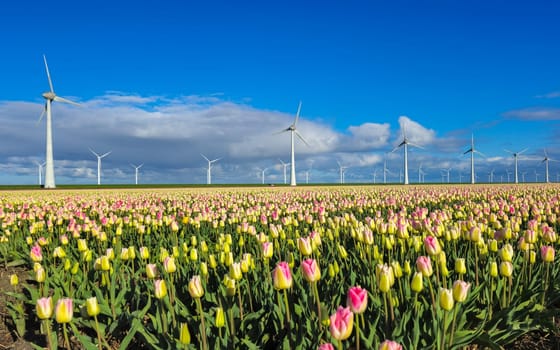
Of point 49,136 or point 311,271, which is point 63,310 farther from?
point 49,136

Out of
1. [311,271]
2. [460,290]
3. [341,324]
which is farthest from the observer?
[311,271]

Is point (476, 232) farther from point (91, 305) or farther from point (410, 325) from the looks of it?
point (91, 305)

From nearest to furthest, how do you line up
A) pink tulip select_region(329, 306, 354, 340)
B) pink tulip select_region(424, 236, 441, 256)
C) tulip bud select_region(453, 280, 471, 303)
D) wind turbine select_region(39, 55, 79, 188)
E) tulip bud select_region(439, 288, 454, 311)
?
pink tulip select_region(329, 306, 354, 340)
tulip bud select_region(439, 288, 454, 311)
tulip bud select_region(453, 280, 471, 303)
pink tulip select_region(424, 236, 441, 256)
wind turbine select_region(39, 55, 79, 188)

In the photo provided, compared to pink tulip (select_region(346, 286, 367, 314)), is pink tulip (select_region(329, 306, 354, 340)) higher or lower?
lower

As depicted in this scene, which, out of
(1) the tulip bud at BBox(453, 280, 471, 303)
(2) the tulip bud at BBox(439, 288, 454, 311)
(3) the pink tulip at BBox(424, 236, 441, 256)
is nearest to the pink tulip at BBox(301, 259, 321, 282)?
(2) the tulip bud at BBox(439, 288, 454, 311)

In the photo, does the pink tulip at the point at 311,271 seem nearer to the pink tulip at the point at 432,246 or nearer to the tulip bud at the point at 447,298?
the tulip bud at the point at 447,298

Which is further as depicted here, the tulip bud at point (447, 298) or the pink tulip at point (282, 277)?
the pink tulip at point (282, 277)

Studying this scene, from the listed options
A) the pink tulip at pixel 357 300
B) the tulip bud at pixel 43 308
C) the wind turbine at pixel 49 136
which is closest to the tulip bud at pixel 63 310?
the tulip bud at pixel 43 308

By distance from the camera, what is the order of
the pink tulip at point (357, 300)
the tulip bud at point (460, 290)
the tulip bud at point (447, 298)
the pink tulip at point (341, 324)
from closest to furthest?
1. the pink tulip at point (341, 324)
2. the pink tulip at point (357, 300)
3. the tulip bud at point (447, 298)
4. the tulip bud at point (460, 290)

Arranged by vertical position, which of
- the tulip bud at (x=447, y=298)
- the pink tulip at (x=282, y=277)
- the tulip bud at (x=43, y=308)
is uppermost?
the pink tulip at (x=282, y=277)

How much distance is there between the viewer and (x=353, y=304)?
2.68 metres

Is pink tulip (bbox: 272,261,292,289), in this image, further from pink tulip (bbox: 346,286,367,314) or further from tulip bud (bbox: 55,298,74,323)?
→ tulip bud (bbox: 55,298,74,323)

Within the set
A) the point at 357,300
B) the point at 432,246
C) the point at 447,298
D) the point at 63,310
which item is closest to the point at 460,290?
the point at 447,298

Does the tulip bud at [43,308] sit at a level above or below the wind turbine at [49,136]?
below
